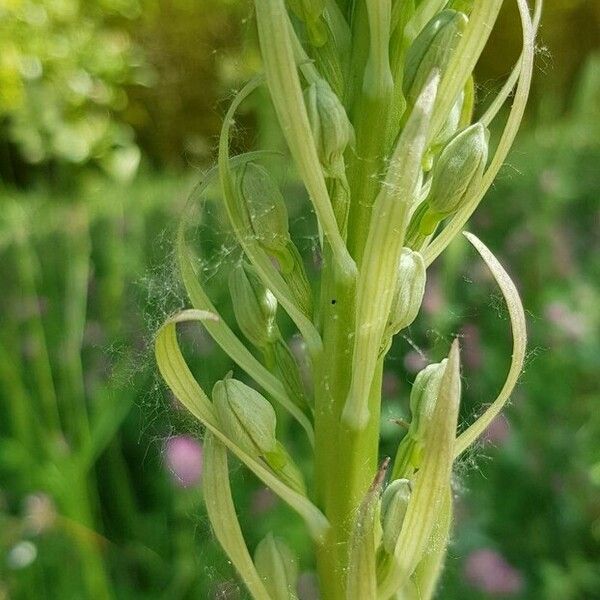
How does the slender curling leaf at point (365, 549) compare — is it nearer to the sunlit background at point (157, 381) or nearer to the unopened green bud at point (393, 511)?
the unopened green bud at point (393, 511)

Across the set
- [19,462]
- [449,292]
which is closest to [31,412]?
[19,462]

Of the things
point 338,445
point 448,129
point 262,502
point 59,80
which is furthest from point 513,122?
point 59,80

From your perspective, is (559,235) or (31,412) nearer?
(31,412)

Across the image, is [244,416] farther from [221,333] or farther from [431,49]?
[431,49]

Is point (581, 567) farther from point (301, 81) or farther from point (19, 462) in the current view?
point (301, 81)

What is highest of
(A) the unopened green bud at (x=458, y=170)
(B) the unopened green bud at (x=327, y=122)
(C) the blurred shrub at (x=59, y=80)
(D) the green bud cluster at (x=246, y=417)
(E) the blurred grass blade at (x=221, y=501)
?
(B) the unopened green bud at (x=327, y=122)

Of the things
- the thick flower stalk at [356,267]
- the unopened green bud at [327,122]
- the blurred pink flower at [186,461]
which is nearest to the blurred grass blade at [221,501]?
the thick flower stalk at [356,267]

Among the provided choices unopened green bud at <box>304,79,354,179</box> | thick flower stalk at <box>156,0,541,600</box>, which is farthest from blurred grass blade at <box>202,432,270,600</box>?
unopened green bud at <box>304,79,354,179</box>
